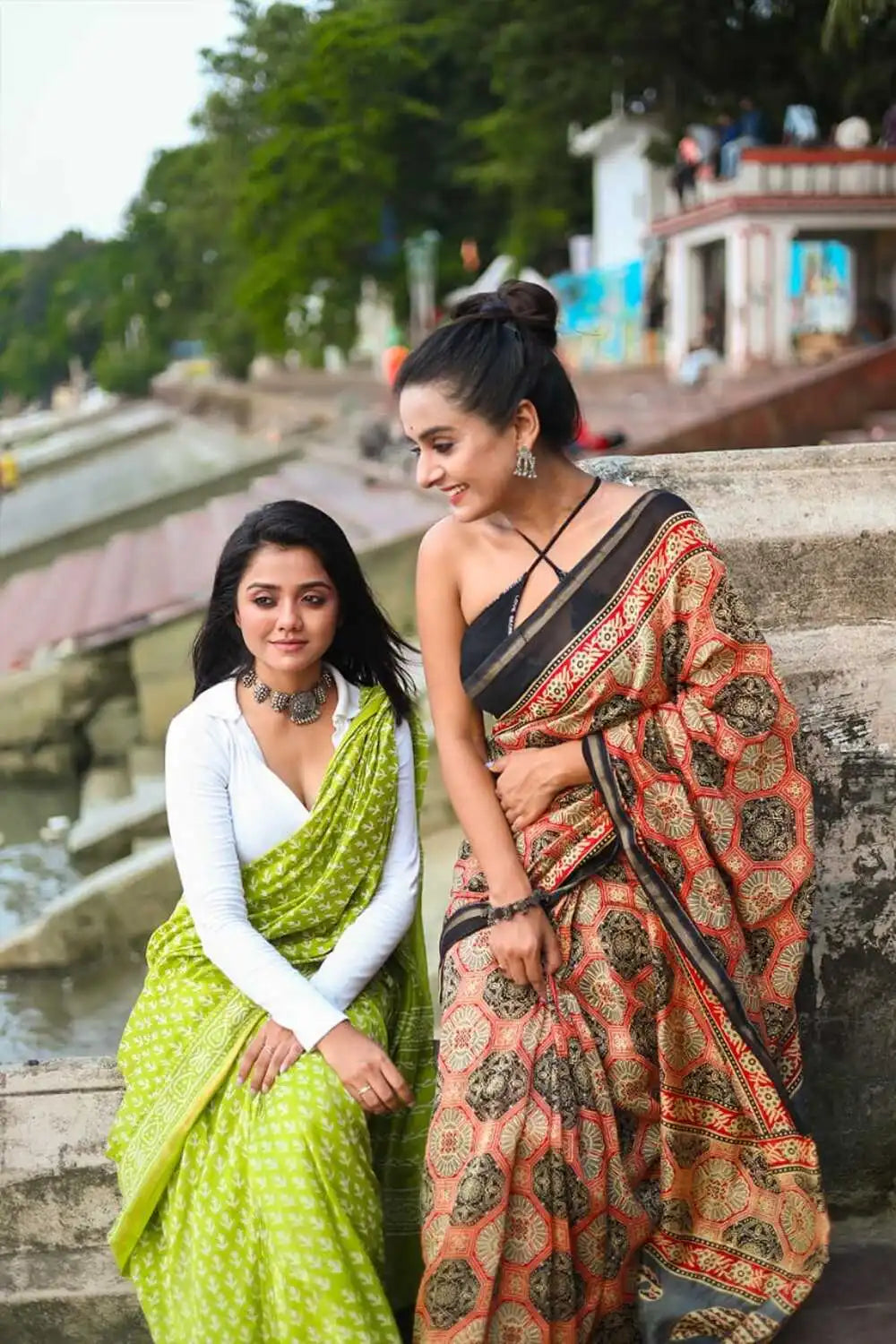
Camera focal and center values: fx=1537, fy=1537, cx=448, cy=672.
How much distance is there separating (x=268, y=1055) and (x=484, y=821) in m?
0.51

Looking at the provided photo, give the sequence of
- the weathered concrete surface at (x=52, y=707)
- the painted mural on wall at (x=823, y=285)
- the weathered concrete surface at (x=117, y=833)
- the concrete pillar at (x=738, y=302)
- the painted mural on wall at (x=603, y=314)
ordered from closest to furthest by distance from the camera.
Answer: the weathered concrete surface at (x=117, y=833), the weathered concrete surface at (x=52, y=707), the concrete pillar at (x=738, y=302), the painted mural on wall at (x=823, y=285), the painted mural on wall at (x=603, y=314)

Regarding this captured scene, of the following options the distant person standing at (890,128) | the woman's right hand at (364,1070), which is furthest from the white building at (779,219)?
the woman's right hand at (364,1070)

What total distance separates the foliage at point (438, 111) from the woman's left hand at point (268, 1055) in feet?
23.9

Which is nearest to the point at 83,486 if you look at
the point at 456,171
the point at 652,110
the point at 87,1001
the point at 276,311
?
the point at 276,311

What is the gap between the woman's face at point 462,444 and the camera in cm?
242

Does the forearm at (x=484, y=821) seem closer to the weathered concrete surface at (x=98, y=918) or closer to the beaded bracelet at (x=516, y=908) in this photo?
the beaded bracelet at (x=516, y=908)

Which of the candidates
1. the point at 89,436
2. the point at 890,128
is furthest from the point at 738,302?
the point at 89,436

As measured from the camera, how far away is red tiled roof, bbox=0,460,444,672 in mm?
11766

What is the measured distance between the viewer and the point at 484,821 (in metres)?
2.53

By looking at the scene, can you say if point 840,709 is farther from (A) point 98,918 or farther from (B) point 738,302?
(B) point 738,302

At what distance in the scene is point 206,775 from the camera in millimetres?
2588

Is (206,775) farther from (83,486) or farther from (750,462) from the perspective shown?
(83,486)

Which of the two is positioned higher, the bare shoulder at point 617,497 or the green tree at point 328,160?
the green tree at point 328,160

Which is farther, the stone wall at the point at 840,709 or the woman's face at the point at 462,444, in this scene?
the stone wall at the point at 840,709
